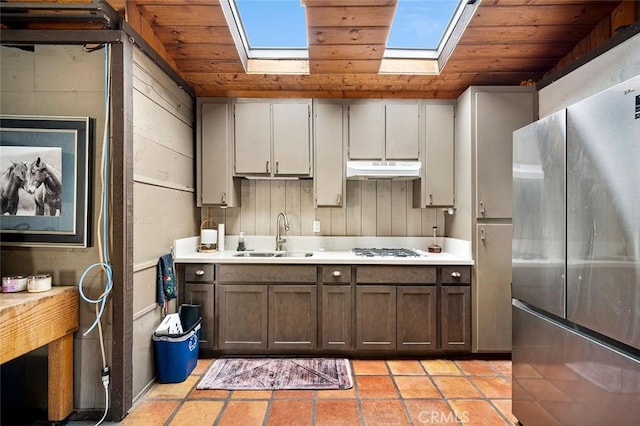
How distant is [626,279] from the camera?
1.21 m

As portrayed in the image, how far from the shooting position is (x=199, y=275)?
2.81 m

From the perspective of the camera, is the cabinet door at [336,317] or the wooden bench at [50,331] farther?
the cabinet door at [336,317]

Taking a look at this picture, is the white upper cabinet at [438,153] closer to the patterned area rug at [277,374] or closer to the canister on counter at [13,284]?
the patterned area rug at [277,374]

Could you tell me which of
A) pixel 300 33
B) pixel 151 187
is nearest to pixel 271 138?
pixel 300 33

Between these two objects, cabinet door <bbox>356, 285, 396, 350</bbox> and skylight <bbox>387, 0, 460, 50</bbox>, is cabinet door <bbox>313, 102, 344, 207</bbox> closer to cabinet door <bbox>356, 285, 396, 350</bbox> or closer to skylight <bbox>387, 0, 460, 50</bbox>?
skylight <bbox>387, 0, 460, 50</bbox>

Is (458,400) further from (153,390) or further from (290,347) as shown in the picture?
(153,390)

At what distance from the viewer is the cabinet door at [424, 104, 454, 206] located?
314cm

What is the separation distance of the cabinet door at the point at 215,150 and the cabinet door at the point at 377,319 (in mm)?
1658

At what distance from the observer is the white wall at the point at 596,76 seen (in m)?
1.85

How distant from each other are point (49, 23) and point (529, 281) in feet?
10.6

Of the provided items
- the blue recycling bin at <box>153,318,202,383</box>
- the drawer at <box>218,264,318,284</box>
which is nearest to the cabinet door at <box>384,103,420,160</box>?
the drawer at <box>218,264,318,284</box>

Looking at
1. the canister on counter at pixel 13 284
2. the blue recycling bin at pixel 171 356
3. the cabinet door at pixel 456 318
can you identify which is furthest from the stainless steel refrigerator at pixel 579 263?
the canister on counter at pixel 13 284

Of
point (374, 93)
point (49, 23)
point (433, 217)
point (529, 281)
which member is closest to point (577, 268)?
point (529, 281)

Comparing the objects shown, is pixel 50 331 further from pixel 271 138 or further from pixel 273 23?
pixel 273 23
